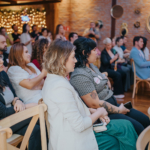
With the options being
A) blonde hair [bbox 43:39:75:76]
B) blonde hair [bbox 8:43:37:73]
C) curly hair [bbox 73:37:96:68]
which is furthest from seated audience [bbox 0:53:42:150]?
curly hair [bbox 73:37:96:68]

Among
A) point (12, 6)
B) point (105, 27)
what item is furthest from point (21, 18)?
point (105, 27)

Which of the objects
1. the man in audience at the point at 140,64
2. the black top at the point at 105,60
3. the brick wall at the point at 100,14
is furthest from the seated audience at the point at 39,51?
the brick wall at the point at 100,14

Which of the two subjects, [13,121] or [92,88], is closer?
[13,121]

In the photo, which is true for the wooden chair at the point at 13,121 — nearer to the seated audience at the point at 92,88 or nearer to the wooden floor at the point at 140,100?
the seated audience at the point at 92,88

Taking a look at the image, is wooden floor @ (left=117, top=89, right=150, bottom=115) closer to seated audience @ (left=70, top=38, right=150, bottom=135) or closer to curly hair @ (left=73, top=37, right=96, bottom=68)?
seated audience @ (left=70, top=38, right=150, bottom=135)

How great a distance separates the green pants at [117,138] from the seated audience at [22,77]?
A: 2.97ft

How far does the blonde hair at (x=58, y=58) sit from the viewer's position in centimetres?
130

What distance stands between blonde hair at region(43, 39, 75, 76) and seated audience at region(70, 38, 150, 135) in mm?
389

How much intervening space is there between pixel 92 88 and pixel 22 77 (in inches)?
31.4

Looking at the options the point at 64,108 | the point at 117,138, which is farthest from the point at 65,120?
the point at 117,138

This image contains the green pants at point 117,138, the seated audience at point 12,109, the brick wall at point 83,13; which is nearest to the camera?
the green pants at point 117,138

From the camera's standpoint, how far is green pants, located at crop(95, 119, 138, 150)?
4.70ft

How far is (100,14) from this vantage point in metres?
7.67

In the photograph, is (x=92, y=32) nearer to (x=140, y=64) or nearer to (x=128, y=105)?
(x=140, y=64)
